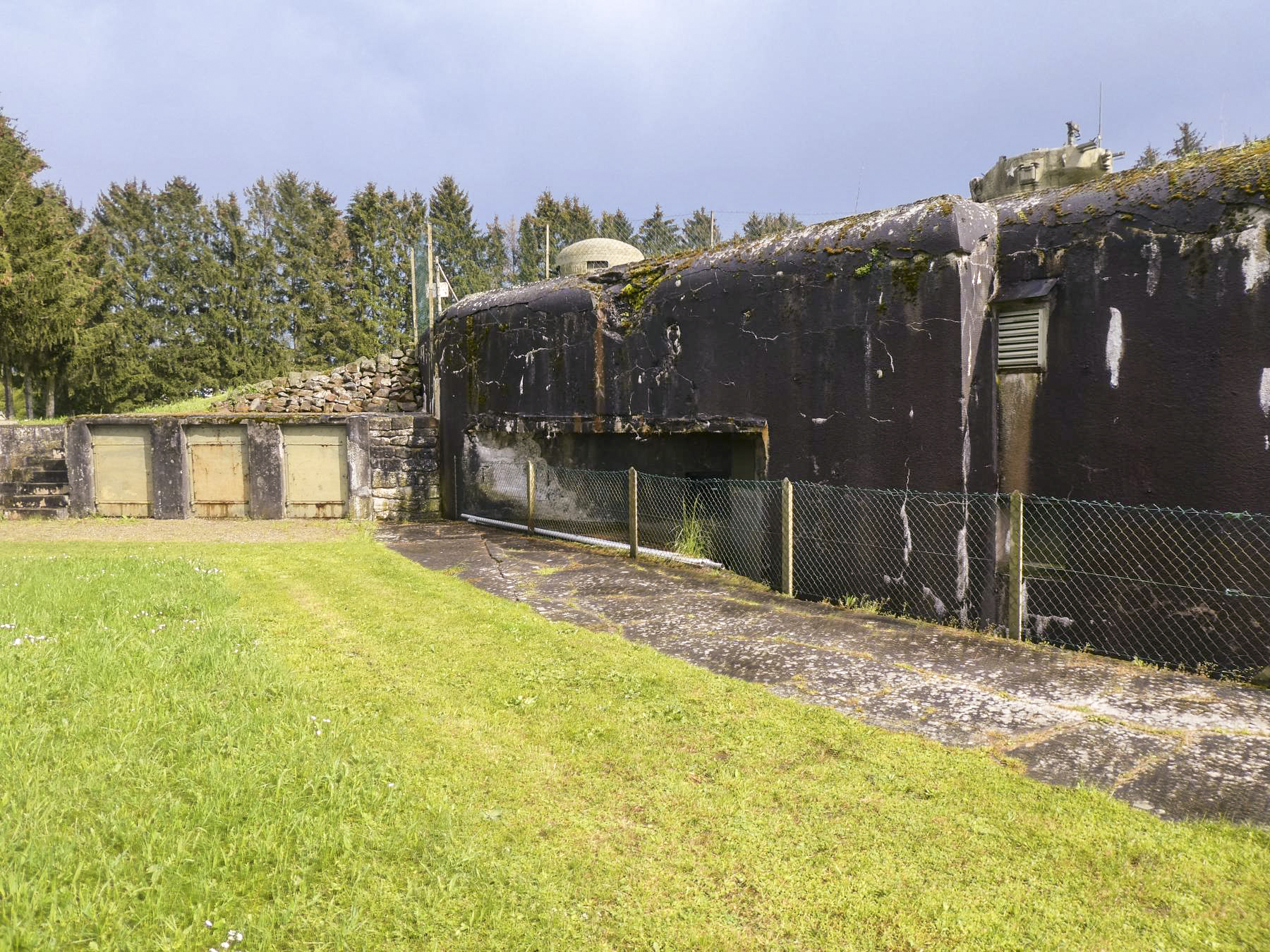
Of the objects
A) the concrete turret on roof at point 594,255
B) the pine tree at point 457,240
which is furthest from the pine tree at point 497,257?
the concrete turret on roof at point 594,255

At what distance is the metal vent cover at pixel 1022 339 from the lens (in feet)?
19.0

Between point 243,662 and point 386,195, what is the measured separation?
39373 millimetres

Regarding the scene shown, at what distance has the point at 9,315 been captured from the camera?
23.2 meters

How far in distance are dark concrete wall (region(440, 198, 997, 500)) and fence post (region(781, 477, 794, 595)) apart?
32 cm

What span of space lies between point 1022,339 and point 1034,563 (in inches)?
68.8

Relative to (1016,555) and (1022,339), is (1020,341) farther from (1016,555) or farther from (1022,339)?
(1016,555)

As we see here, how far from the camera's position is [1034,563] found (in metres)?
5.84

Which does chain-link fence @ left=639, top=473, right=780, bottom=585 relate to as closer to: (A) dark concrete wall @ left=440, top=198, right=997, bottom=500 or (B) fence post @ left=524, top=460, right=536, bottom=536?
(A) dark concrete wall @ left=440, top=198, right=997, bottom=500

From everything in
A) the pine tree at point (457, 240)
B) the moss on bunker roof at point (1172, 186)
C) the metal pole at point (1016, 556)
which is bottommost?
the metal pole at point (1016, 556)

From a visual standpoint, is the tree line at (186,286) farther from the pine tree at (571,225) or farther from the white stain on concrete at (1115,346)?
the white stain on concrete at (1115,346)

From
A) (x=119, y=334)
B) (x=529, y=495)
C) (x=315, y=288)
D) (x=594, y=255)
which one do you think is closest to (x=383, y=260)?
(x=315, y=288)

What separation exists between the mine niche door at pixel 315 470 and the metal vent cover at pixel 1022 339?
10100 millimetres

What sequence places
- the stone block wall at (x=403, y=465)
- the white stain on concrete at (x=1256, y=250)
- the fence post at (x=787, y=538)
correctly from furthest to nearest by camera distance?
the stone block wall at (x=403, y=465) < the fence post at (x=787, y=538) < the white stain on concrete at (x=1256, y=250)

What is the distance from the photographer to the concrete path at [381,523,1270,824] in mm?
3361
